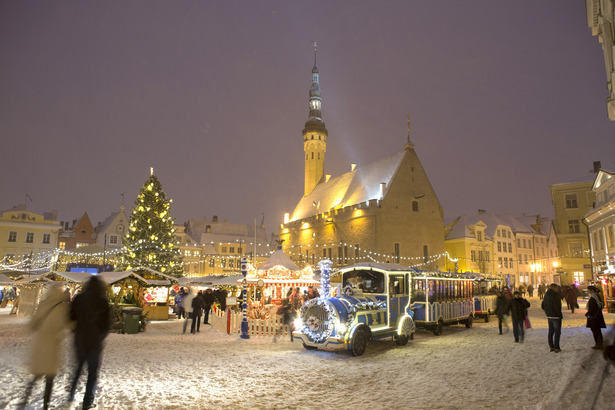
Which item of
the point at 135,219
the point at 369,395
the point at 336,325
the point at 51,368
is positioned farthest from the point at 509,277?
the point at 51,368

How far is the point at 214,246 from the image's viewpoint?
203ft

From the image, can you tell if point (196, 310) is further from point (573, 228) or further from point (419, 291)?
point (573, 228)

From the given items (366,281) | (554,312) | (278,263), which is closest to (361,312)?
(366,281)

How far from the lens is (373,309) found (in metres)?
12.4

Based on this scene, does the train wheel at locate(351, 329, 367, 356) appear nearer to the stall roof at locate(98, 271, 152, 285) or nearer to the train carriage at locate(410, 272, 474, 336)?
the train carriage at locate(410, 272, 474, 336)

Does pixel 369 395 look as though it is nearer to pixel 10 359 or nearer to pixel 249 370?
pixel 249 370

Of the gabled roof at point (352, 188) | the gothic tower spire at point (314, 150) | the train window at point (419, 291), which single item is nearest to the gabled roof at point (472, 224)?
the gabled roof at point (352, 188)

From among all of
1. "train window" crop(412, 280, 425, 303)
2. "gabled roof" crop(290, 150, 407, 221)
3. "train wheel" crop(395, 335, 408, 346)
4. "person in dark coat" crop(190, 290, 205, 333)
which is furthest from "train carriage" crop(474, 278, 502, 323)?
"gabled roof" crop(290, 150, 407, 221)

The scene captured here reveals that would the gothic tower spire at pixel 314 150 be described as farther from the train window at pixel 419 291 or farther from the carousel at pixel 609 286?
the train window at pixel 419 291

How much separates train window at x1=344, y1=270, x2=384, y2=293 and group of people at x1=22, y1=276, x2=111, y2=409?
7965 millimetres

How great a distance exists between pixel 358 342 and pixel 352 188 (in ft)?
125

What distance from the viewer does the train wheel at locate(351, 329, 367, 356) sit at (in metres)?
11.2

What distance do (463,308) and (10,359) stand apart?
1664cm

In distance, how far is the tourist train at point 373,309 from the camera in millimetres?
11352
